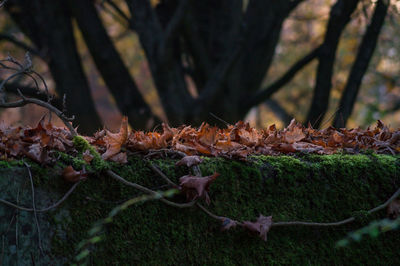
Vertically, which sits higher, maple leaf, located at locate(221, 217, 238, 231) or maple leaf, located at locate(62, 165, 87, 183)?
maple leaf, located at locate(62, 165, 87, 183)

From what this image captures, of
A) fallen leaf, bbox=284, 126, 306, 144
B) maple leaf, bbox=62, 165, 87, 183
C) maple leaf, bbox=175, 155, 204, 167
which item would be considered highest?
maple leaf, bbox=62, 165, 87, 183

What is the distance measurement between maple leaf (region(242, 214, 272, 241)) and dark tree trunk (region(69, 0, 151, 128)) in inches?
200

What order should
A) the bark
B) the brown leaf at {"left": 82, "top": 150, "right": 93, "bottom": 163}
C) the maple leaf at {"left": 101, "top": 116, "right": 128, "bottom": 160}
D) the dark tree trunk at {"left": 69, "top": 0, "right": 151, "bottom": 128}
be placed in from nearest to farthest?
the brown leaf at {"left": 82, "top": 150, "right": 93, "bottom": 163}, the maple leaf at {"left": 101, "top": 116, "right": 128, "bottom": 160}, the bark, the dark tree trunk at {"left": 69, "top": 0, "right": 151, "bottom": 128}

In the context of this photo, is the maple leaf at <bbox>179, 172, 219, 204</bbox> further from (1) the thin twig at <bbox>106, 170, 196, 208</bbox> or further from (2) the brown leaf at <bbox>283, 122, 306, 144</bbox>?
(2) the brown leaf at <bbox>283, 122, 306, 144</bbox>

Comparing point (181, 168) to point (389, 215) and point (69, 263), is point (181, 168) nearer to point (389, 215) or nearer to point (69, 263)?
point (69, 263)

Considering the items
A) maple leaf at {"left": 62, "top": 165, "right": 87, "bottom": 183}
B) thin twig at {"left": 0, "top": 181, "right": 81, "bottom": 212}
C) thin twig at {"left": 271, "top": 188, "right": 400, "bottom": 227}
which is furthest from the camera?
thin twig at {"left": 271, "top": 188, "right": 400, "bottom": 227}

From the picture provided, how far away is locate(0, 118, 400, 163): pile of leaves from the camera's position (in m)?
1.80

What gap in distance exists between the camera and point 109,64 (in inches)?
266

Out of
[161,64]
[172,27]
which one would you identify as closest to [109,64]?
[161,64]

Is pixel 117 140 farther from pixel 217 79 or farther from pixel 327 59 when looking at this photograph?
pixel 327 59

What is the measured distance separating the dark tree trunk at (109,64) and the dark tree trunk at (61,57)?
44cm

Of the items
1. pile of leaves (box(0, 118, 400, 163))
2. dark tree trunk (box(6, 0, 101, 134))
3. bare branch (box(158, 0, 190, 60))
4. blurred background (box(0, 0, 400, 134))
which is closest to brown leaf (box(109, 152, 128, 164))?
pile of leaves (box(0, 118, 400, 163))

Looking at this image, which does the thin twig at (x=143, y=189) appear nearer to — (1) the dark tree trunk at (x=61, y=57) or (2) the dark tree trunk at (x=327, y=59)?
(2) the dark tree trunk at (x=327, y=59)

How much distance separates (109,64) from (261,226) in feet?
17.5
